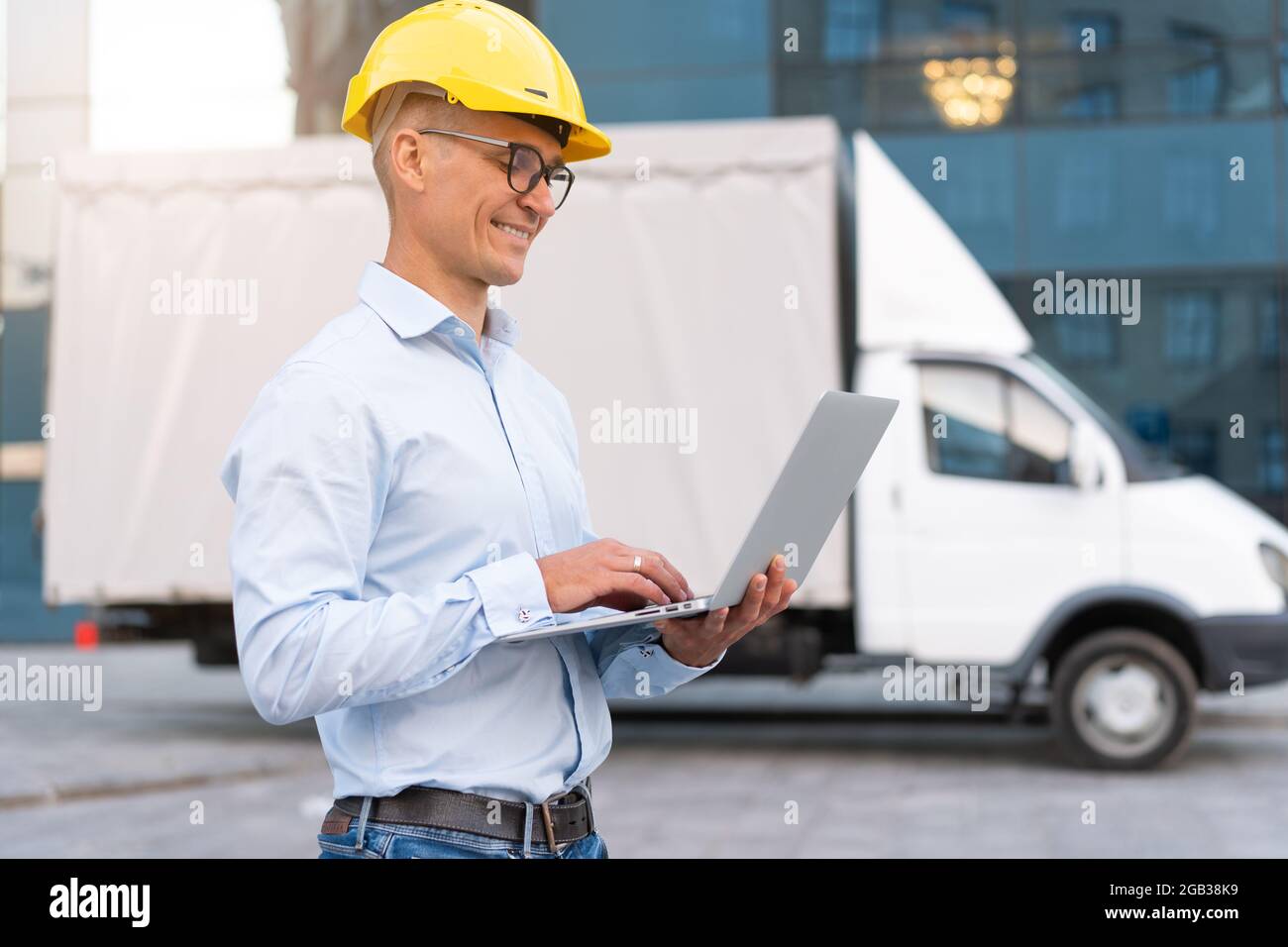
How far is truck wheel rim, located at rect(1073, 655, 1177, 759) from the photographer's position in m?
8.36

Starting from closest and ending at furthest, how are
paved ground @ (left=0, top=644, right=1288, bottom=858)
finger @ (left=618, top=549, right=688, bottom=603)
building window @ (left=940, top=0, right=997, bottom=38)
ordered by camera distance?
finger @ (left=618, top=549, right=688, bottom=603) → paved ground @ (left=0, top=644, right=1288, bottom=858) → building window @ (left=940, top=0, right=997, bottom=38)

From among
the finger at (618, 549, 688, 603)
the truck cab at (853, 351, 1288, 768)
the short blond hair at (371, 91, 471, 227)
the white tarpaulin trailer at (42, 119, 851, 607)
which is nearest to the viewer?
the finger at (618, 549, 688, 603)

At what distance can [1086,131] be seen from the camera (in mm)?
16156

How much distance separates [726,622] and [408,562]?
402 millimetres

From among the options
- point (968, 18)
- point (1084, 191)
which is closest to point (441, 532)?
point (1084, 191)

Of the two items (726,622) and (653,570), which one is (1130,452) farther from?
(653,570)

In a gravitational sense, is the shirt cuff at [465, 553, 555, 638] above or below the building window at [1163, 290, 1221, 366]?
below

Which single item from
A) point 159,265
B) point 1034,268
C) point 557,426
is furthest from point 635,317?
point 1034,268

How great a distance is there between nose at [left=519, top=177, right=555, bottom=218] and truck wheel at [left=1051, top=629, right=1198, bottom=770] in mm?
7131

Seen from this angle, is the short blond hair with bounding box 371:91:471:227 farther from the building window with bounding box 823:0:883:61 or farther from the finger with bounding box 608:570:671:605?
the building window with bounding box 823:0:883:61

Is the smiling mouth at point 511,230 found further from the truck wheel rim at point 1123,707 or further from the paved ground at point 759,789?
the truck wheel rim at point 1123,707

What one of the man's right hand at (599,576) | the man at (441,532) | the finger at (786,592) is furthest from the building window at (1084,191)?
the man's right hand at (599,576)

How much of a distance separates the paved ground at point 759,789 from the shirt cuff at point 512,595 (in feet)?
16.1

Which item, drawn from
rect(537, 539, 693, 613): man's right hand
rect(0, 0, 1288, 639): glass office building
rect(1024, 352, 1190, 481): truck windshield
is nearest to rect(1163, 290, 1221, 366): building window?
rect(0, 0, 1288, 639): glass office building
